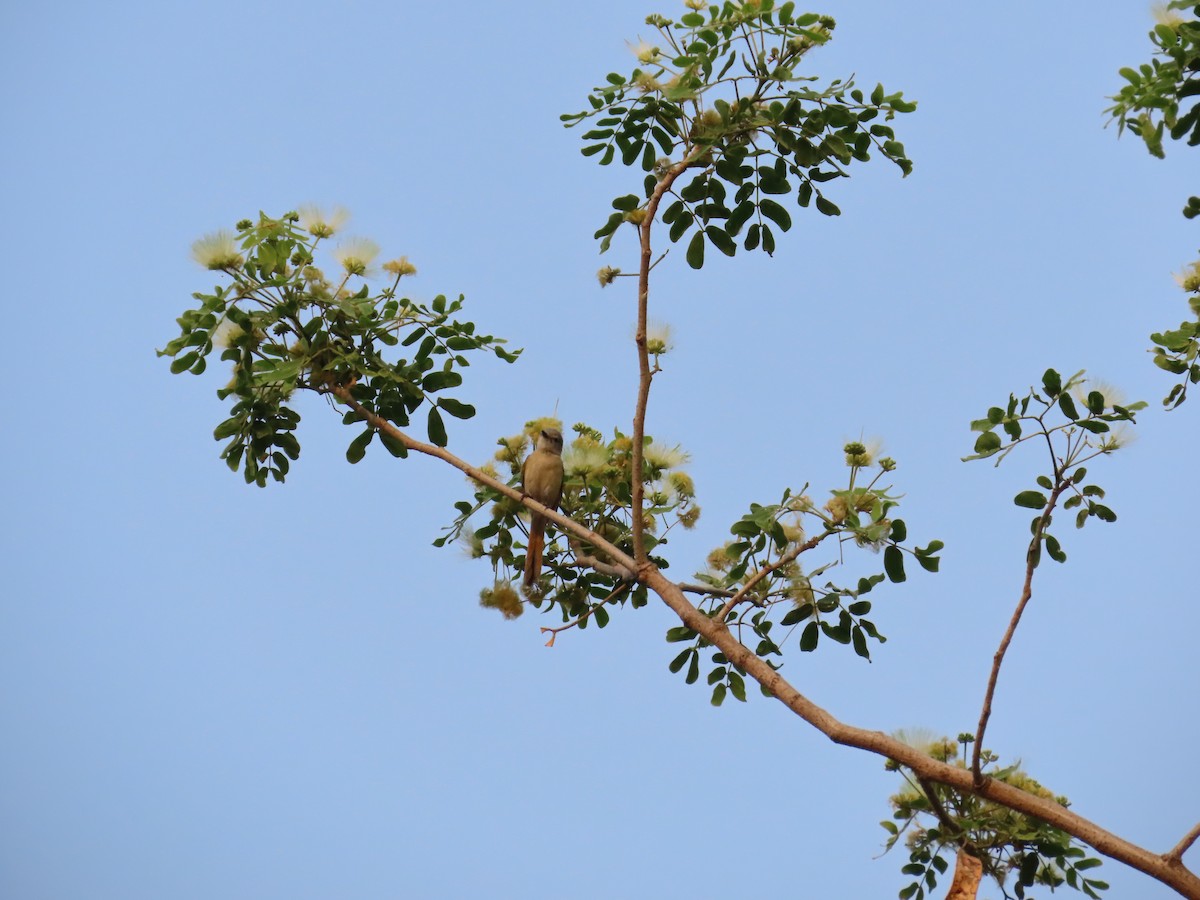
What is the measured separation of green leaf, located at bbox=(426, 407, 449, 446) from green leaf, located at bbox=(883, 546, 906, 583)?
1688mm

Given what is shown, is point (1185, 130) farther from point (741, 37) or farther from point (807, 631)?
point (807, 631)

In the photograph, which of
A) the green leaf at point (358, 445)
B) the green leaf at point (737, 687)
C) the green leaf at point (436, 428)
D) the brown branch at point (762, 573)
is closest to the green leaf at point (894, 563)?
the brown branch at point (762, 573)

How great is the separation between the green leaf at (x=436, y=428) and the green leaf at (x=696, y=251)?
42.9 inches

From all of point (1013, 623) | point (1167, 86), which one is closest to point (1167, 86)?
point (1167, 86)

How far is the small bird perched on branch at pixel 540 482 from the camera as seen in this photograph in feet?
15.3

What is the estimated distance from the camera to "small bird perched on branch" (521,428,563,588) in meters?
4.66

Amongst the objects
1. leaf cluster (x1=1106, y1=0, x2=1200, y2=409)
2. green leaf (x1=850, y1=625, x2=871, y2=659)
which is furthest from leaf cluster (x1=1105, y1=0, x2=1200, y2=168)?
green leaf (x1=850, y1=625, x2=871, y2=659)

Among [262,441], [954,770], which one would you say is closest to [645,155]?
[262,441]

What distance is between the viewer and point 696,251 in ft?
15.0

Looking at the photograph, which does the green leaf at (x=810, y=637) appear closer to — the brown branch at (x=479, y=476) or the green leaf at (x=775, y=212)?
the brown branch at (x=479, y=476)

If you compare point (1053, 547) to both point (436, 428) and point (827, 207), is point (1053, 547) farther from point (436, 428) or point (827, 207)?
point (436, 428)

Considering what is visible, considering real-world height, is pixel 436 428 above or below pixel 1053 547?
above

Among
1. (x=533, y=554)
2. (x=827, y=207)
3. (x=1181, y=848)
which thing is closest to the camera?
(x=1181, y=848)

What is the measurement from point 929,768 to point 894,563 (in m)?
0.69
